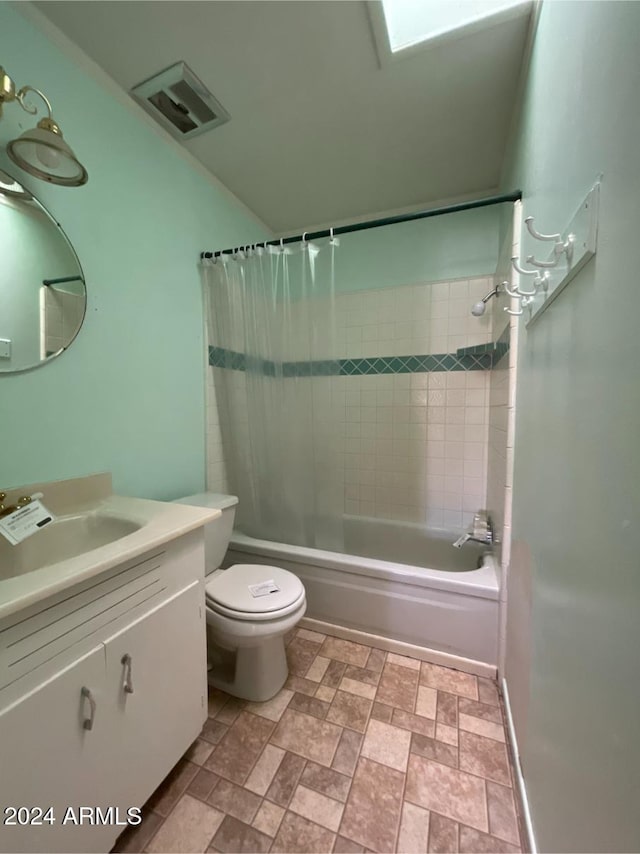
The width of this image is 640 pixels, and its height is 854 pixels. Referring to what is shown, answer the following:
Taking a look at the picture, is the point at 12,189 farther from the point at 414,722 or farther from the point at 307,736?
the point at 414,722

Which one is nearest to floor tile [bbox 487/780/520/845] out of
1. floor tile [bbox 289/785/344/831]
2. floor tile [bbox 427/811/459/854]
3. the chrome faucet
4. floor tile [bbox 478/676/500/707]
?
floor tile [bbox 427/811/459/854]

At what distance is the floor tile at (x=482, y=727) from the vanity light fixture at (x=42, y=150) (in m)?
2.30

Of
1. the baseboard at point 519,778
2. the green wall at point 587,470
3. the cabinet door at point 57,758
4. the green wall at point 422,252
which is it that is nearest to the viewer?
the green wall at point 587,470

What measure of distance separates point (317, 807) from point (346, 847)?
11 cm

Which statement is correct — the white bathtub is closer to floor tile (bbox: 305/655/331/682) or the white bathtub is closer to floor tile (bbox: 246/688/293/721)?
floor tile (bbox: 305/655/331/682)

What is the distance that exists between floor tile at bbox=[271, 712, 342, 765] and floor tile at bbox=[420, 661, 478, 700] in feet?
1.52

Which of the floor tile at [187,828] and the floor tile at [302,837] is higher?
the floor tile at [187,828]

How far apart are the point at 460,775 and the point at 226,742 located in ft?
2.56

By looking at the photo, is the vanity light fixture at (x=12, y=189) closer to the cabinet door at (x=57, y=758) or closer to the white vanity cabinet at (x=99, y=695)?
the white vanity cabinet at (x=99, y=695)

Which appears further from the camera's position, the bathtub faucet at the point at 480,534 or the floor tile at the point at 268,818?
→ the bathtub faucet at the point at 480,534

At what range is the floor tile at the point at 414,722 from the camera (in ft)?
3.83

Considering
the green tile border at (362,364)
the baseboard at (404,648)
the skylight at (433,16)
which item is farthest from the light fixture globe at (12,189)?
the baseboard at (404,648)

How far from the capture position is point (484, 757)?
1076 millimetres

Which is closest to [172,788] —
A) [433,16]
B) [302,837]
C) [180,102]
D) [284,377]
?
[302,837]
